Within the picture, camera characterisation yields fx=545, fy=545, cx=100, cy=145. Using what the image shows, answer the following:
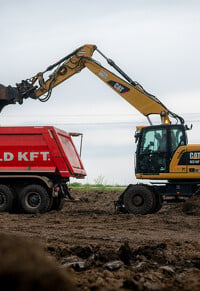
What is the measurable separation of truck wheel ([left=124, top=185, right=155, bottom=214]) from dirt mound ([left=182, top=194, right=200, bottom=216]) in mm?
1115

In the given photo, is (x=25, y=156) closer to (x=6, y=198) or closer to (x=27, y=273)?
(x=6, y=198)

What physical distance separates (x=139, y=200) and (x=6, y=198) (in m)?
4.10

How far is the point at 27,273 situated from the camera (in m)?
2.98

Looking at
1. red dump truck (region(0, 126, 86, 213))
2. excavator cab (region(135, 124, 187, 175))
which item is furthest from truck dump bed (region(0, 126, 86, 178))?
excavator cab (region(135, 124, 187, 175))

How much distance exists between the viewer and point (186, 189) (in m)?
16.7

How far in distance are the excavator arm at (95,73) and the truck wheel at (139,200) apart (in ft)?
10.0

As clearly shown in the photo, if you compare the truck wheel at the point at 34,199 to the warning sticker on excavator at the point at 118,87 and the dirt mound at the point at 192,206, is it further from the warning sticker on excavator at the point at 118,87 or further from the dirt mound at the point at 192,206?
the warning sticker on excavator at the point at 118,87

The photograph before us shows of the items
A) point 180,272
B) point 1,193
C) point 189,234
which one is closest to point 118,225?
point 189,234

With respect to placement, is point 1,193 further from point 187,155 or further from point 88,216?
point 187,155

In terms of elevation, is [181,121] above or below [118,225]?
above

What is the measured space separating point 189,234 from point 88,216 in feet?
15.1

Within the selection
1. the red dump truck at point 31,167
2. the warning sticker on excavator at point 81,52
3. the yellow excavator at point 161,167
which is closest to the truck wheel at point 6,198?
the red dump truck at point 31,167

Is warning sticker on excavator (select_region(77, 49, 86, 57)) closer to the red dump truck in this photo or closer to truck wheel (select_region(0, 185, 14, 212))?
the red dump truck

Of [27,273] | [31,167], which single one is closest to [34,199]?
[31,167]
